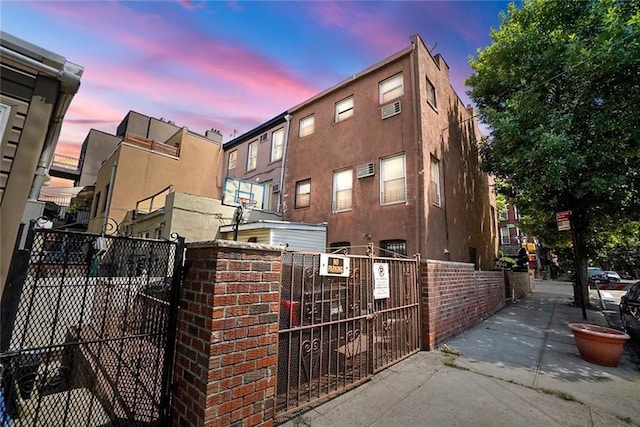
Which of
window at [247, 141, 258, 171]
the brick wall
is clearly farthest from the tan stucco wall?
the brick wall

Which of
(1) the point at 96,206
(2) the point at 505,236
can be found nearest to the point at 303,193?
(1) the point at 96,206

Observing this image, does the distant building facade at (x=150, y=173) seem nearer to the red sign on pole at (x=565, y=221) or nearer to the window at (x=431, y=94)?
the window at (x=431, y=94)

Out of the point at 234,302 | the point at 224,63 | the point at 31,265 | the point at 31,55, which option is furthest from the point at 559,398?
the point at 224,63

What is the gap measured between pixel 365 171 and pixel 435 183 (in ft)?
8.57

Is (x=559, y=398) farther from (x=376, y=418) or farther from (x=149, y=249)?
(x=149, y=249)

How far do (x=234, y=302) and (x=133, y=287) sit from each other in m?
1.23

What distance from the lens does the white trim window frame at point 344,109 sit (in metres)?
11.9

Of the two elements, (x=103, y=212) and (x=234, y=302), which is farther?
(x=103, y=212)

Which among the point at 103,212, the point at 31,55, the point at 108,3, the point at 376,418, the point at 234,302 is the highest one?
the point at 108,3

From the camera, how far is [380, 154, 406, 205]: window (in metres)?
9.68

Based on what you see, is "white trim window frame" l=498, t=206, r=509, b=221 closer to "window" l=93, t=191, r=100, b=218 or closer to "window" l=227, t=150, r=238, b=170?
"window" l=227, t=150, r=238, b=170

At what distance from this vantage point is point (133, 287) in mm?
2881

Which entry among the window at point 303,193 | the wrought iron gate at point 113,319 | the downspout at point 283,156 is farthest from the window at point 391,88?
the wrought iron gate at point 113,319

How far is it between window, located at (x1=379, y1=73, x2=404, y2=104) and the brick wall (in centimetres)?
676
